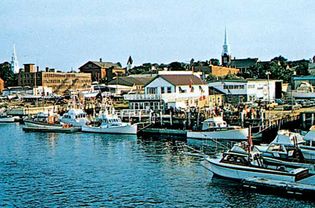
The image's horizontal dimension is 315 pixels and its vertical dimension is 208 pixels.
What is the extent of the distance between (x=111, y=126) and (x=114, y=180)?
98.8 feet

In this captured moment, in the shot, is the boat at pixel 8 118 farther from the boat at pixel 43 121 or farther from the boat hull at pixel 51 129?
the boat hull at pixel 51 129

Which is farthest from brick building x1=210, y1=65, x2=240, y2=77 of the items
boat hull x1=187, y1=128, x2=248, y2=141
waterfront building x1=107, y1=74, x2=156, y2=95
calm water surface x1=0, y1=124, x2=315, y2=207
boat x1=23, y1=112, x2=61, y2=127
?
calm water surface x1=0, y1=124, x2=315, y2=207

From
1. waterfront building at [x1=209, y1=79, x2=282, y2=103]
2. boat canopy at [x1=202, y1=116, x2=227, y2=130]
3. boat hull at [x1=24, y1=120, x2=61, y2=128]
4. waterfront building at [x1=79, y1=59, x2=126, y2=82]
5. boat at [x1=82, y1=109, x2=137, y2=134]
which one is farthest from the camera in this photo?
waterfront building at [x1=79, y1=59, x2=126, y2=82]

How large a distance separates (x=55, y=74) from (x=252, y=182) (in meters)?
125

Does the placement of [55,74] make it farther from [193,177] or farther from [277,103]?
[193,177]

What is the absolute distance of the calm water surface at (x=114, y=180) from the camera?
30.6m

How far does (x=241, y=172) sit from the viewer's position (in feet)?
112

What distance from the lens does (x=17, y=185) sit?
116ft

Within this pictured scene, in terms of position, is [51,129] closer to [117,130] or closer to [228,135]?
[117,130]

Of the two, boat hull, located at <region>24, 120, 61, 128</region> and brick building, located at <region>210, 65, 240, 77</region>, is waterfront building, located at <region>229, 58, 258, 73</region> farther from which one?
boat hull, located at <region>24, 120, 61, 128</region>

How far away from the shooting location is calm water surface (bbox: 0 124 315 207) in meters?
30.6

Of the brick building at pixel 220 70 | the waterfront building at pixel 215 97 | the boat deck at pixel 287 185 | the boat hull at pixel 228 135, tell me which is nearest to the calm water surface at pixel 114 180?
the boat deck at pixel 287 185

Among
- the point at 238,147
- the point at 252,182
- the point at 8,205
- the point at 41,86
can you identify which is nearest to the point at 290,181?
the point at 252,182

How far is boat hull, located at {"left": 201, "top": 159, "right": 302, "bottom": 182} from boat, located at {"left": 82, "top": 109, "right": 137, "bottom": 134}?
29.0 metres
